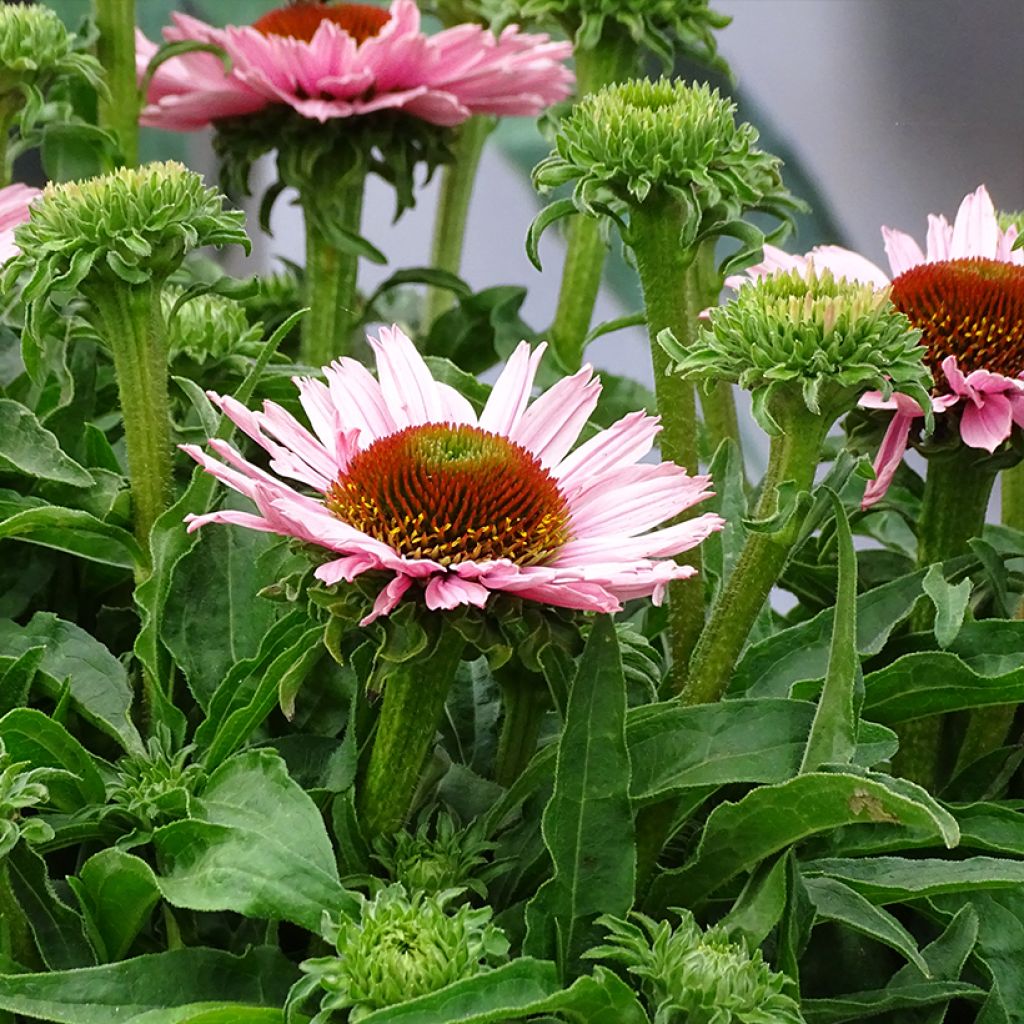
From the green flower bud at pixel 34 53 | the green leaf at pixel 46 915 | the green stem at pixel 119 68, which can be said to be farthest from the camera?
the green stem at pixel 119 68

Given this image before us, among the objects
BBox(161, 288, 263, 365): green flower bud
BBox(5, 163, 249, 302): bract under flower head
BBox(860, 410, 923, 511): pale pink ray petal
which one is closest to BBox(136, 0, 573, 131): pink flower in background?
BBox(161, 288, 263, 365): green flower bud

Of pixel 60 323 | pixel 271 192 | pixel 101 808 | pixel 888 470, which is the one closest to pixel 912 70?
pixel 271 192

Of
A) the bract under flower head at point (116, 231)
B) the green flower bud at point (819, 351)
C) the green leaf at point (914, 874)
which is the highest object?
the bract under flower head at point (116, 231)

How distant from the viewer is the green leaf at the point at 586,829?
46 cm

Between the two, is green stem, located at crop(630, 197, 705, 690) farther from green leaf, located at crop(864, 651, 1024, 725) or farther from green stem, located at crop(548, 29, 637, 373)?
green stem, located at crop(548, 29, 637, 373)

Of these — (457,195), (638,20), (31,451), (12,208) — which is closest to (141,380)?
(31,451)

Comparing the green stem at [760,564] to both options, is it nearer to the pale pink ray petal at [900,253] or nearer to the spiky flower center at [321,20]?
the pale pink ray petal at [900,253]

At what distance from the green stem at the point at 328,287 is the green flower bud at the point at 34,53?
0.16m

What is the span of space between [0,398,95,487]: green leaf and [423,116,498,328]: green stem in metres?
0.47

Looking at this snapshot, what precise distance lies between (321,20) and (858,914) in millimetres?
662

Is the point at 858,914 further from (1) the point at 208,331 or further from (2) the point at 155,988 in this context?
(1) the point at 208,331

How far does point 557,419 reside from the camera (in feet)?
1.77

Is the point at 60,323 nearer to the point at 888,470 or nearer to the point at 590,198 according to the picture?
the point at 590,198

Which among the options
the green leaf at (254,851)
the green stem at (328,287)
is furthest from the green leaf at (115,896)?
the green stem at (328,287)
